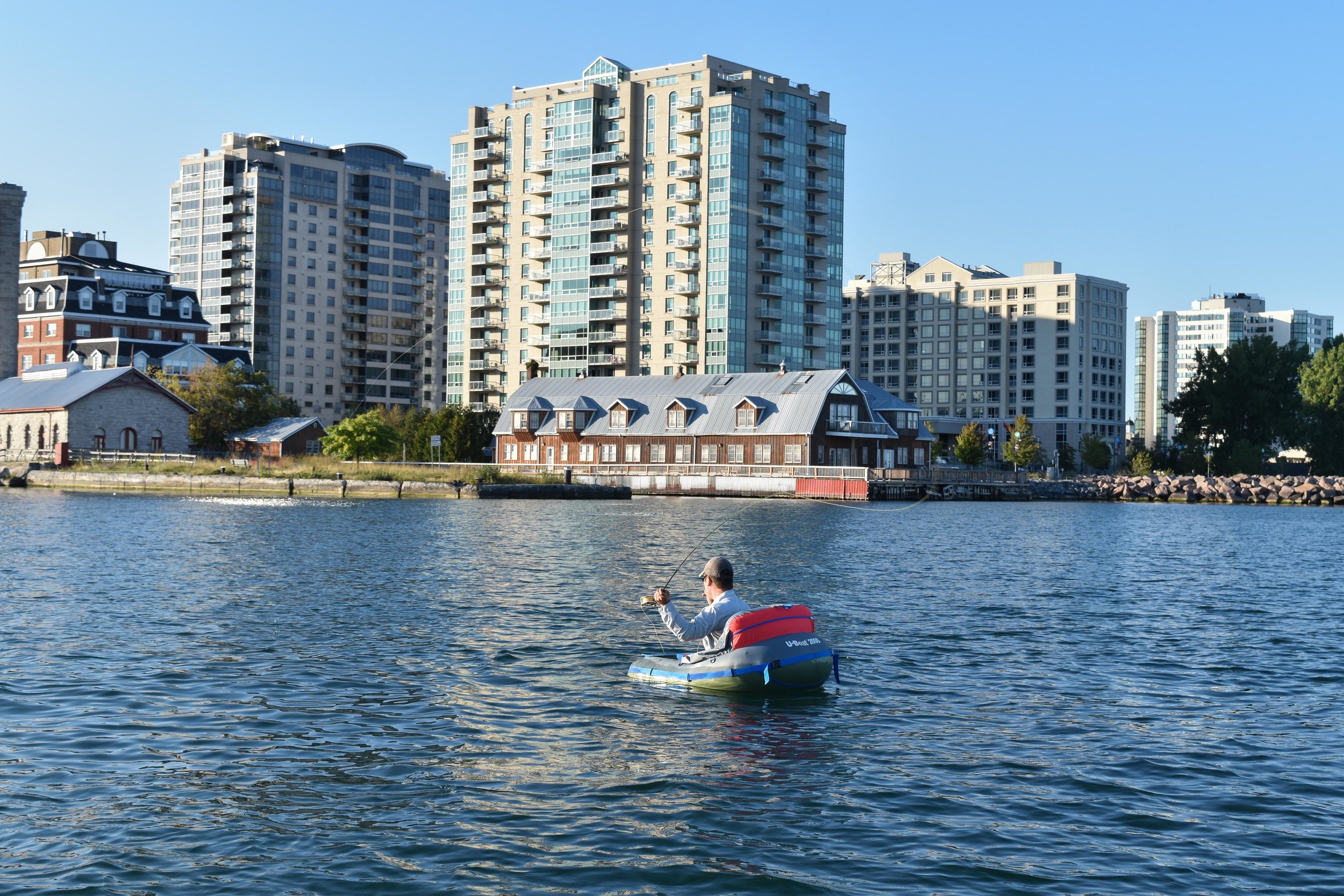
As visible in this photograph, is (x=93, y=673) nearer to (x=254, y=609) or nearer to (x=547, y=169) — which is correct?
(x=254, y=609)

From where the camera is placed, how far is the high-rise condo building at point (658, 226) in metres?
139

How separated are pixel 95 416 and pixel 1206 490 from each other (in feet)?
339

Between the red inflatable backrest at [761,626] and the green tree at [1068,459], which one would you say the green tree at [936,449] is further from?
the red inflatable backrest at [761,626]

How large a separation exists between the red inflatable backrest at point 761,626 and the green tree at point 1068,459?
541 ft

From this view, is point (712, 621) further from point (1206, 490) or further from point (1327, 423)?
point (1327, 423)

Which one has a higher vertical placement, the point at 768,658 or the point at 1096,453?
the point at 1096,453

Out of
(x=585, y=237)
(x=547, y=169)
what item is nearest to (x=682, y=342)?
(x=585, y=237)

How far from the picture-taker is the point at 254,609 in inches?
1137

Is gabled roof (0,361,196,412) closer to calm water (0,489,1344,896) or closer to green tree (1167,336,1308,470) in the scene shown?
calm water (0,489,1344,896)

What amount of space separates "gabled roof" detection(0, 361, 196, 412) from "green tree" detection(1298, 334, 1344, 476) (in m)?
116

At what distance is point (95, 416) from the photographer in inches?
4156

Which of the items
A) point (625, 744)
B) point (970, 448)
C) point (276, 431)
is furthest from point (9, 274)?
point (625, 744)

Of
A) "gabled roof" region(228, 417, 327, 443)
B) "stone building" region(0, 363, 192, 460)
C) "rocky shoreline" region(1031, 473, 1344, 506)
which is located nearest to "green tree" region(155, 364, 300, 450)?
"gabled roof" region(228, 417, 327, 443)

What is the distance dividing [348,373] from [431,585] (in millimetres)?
163991
